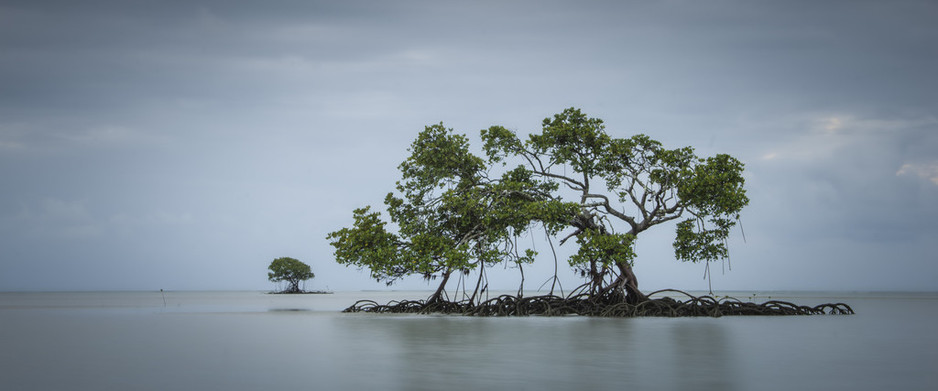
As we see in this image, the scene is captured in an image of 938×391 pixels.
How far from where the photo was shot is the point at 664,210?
18797 mm

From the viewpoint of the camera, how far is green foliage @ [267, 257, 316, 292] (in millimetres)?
77562

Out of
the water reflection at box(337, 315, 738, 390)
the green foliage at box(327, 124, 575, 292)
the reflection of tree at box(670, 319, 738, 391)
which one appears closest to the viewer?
the reflection of tree at box(670, 319, 738, 391)

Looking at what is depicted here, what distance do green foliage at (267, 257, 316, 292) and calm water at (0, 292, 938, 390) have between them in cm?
6196

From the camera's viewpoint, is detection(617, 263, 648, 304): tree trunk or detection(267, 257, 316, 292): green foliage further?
detection(267, 257, 316, 292): green foliage

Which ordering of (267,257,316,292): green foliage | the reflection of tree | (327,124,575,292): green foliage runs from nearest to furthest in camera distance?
the reflection of tree → (327,124,575,292): green foliage → (267,257,316,292): green foliage

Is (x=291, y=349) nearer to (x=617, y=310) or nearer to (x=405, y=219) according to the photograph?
(x=405, y=219)

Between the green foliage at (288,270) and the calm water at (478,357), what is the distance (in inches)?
2439

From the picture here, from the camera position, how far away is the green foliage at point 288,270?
77562 millimetres

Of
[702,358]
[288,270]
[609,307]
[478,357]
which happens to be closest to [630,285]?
[609,307]

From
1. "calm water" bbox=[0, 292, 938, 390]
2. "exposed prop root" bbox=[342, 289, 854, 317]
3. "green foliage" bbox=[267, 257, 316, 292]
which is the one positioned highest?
"green foliage" bbox=[267, 257, 316, 292]

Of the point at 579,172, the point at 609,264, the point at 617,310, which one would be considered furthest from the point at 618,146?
the point at 617,310

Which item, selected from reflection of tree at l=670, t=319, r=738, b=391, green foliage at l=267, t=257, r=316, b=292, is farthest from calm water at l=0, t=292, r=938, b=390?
green foliage at l=267, t=257, r=316, b=292

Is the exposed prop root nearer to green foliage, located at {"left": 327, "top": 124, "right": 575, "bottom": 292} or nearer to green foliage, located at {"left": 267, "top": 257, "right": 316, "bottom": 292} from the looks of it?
green foliage, located at {"left": 327, "top": 124, "right": 575, "bottom": 292}

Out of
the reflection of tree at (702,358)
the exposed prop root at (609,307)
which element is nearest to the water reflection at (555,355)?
the reflection of tree at (702,358)
